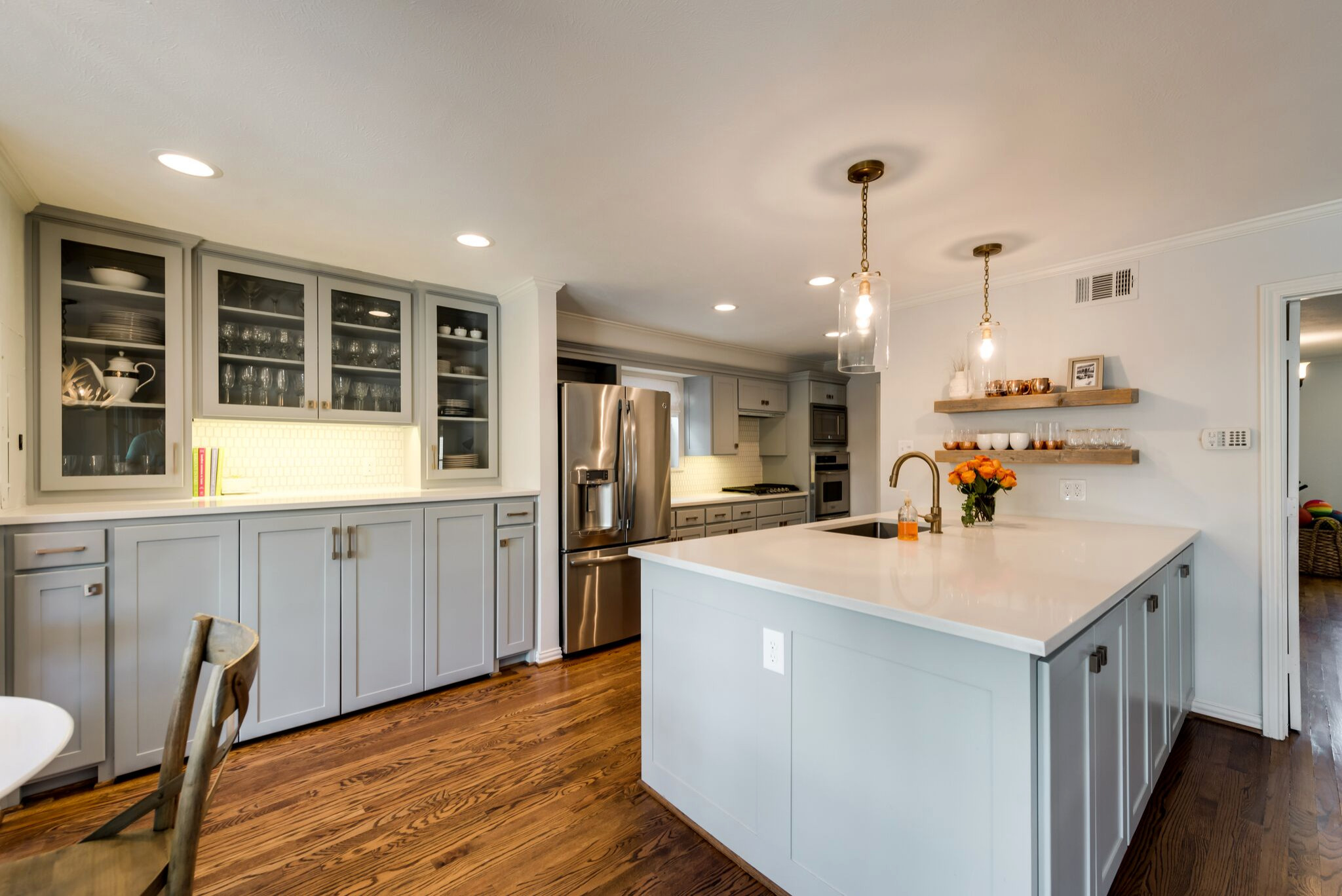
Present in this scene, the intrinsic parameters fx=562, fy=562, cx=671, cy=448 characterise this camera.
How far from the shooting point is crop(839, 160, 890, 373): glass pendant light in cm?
200

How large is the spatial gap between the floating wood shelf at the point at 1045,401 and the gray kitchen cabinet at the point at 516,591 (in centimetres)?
265

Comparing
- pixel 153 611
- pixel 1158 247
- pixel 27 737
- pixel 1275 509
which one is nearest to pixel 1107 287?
pixel 1158 247

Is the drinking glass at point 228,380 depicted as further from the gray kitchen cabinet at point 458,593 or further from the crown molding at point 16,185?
the gray kitchen cabinet at point 458,593

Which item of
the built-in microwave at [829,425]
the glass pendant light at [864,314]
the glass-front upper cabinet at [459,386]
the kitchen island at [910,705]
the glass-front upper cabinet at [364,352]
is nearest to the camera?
the kitchen island at [910,705]

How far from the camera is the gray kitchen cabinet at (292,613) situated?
8.10 ft

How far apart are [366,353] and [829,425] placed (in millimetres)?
4337

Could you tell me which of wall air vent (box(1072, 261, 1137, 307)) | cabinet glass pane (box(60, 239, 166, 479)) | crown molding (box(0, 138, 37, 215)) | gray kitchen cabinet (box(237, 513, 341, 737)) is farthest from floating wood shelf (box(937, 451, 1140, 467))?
crown molding (box(0, 138, 37, 215))

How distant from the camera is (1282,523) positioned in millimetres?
2434

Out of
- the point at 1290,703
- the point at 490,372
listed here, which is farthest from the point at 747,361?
the point at 1290,703

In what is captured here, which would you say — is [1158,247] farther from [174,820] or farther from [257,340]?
[257,340]

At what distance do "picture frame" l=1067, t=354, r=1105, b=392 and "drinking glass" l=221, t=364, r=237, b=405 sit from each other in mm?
4308

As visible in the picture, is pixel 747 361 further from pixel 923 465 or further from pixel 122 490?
pixel 122 490

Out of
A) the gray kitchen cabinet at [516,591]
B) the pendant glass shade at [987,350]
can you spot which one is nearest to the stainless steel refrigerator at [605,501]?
the gray kitchen cabinet at [516,591]

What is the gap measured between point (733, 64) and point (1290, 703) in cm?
350
